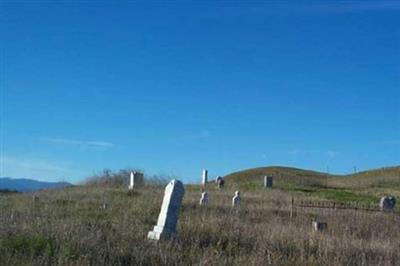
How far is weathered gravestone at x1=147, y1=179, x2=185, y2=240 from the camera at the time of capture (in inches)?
484

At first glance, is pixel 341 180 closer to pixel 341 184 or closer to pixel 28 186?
pixel 341 184

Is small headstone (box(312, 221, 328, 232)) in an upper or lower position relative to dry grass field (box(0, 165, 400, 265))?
upper

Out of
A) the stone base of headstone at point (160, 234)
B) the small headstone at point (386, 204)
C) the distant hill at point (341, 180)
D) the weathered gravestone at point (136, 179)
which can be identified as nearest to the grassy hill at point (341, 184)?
the distant hill at point (341, 180)

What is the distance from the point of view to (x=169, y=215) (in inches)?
501

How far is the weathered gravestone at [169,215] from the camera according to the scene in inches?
484

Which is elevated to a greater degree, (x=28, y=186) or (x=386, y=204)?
(x=28, y=186)

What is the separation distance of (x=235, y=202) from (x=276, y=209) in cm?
132

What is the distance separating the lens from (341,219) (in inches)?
764

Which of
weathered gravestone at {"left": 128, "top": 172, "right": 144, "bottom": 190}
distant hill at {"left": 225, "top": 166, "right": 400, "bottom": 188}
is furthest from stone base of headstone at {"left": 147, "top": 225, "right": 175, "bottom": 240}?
distant hill at {"left": 225, "top": 166, "right": 400, "bottom": 188}

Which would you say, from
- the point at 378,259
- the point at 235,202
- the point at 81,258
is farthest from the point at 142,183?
the point at 81,258

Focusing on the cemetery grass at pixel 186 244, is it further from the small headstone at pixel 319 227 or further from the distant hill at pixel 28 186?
the distant hill at pixel 28 186

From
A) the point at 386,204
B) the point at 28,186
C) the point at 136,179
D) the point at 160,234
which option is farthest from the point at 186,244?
the point at 28,186

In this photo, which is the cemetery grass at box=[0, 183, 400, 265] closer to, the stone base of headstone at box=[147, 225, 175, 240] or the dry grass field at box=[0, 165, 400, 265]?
the dry grass field at box=[0, 165, 400, 265]

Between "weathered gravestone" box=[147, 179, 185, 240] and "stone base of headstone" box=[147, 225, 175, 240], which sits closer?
"stone base of headstone" box=[147, 225, 175, 240]
